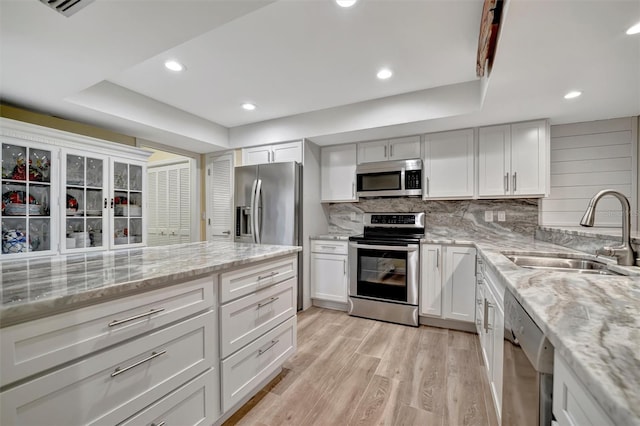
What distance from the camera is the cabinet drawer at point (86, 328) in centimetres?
78

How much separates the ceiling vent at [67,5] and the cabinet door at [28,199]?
1.54 meters

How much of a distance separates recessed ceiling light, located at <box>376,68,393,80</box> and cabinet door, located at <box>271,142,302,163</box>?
52.0 inches

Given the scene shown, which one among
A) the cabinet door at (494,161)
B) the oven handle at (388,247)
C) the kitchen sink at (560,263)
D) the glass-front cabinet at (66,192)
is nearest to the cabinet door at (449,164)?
the cabinet door at (494,161)

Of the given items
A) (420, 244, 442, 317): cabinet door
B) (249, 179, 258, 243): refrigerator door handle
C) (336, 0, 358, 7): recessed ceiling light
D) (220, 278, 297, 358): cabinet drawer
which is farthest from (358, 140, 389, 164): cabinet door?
(220, 278, 297, 358): cabinet drawer

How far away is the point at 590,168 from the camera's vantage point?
2742 millimetres

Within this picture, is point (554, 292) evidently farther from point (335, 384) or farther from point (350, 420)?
point (335, 384)

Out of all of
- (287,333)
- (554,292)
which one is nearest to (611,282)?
(554,292)

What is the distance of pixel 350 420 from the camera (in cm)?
156

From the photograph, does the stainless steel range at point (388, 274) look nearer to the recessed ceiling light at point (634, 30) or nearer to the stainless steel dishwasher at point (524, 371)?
the stainless steel dishwasher at point (524, 371)

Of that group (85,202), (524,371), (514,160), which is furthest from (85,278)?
(514,160)

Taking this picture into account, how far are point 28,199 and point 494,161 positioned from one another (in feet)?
14.7

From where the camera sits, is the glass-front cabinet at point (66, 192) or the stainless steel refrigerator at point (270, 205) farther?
the stainless steel refrigerator at point (270, 205)

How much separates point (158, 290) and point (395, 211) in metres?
2.95

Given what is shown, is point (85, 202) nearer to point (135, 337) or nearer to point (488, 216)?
point (135, 337)
